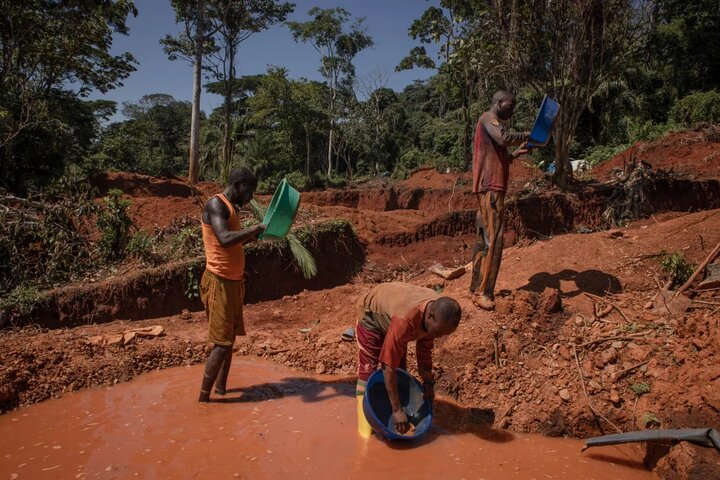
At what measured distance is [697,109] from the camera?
1808 cm

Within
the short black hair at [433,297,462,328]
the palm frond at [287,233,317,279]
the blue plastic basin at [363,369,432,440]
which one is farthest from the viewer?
the palm frond at [287,233,317,279]

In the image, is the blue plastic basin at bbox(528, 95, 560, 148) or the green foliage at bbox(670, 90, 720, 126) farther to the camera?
the green foliage at bbox(670, 90, 720, 126)

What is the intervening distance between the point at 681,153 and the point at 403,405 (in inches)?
555

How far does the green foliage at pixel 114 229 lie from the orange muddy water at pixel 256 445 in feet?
10.8

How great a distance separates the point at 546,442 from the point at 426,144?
27.3m

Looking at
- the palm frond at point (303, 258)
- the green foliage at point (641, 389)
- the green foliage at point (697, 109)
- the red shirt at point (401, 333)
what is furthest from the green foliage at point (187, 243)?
the green foliage at point (697, 109)

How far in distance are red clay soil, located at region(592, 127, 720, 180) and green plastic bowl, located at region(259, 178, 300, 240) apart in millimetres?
11003

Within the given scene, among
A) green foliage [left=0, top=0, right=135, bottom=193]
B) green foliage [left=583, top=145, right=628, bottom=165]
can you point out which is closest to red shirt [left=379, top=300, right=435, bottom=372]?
green foliage [left=0, top=0, right=135, bottom=193]

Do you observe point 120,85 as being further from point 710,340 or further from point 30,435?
point 710,340

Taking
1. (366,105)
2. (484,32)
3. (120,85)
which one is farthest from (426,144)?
(484,32)

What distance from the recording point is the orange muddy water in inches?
121

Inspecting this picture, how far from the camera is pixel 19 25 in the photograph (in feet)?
34.4

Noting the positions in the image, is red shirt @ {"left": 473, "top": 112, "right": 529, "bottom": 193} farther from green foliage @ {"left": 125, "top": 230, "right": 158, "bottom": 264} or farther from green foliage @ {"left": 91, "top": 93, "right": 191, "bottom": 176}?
green foliage @ {"left": 91, "top": 93, "right": 191, "bottom": 176}

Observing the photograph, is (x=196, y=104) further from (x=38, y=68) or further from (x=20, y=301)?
(x=20, y=301)
